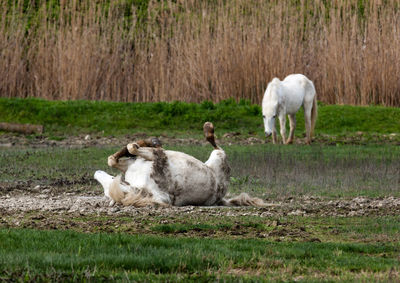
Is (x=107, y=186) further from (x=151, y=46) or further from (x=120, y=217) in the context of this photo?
(x=151, y=46)

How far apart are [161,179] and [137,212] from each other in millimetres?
709

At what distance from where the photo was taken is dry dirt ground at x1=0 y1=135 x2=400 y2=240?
8438mm

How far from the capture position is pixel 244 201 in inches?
420

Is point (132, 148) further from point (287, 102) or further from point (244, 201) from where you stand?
point (287, 102)

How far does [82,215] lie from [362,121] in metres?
15.1

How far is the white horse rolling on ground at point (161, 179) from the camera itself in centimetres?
996

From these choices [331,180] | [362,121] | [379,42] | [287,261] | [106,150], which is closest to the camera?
[287,261]

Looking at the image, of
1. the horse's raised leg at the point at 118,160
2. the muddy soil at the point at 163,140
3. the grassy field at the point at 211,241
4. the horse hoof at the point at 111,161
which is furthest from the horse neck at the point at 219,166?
the muddy soil at the point at 163,140

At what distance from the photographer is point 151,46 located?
2734 centimetres

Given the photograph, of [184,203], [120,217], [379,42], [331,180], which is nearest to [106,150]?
[331,180]

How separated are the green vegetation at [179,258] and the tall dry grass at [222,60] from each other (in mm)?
18278

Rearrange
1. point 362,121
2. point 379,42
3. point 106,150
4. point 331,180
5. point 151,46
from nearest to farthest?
point 331,180, point 106,150, point 362,121, point 379,42, point 151,46

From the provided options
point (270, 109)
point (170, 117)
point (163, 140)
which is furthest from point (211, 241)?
point (170, 117)

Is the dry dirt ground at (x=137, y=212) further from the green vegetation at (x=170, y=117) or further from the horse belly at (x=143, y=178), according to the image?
the green vegetation at (x=170, y=117)
